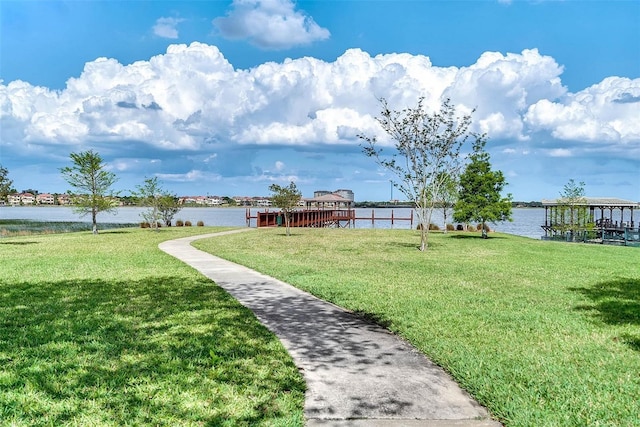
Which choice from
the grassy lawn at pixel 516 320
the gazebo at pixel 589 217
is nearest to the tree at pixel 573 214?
the gazebo at pixel 589 217

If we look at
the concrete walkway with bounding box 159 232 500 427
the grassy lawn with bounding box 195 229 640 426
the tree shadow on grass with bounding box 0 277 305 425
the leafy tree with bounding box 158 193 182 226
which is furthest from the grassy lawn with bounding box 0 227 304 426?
the leafy tree with bounding box 158 193 182 226

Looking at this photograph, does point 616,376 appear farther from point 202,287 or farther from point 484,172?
point 484,172

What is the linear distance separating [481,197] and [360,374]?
92.2 feet

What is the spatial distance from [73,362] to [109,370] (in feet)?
1.94

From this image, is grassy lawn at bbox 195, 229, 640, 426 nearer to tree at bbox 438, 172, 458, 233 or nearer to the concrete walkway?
the concrete walkway

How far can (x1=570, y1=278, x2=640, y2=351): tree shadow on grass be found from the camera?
25.1 ft

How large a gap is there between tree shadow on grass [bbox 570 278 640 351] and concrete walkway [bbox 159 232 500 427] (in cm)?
341

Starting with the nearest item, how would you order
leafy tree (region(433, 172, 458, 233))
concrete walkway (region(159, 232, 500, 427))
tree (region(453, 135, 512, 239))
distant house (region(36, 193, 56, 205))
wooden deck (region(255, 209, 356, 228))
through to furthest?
concrete walkway (region(159, 232, 500, 427)), tree (region(453, 135, 512, 239)), leafy tree (region(433, 172, 458, 233)), wooden deck (region(255, 209, 356, 228)), distant house (region(36, 193, 56, 205))

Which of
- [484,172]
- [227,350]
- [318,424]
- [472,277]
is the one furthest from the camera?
[484,172]

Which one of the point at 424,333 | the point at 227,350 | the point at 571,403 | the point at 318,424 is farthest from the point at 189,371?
the point at 571,403

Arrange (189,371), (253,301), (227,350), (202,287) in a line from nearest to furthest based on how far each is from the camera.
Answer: (189,371), (227,350), (253,301), (202,287)

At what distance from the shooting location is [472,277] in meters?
12.4

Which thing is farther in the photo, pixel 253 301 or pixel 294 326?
pixel 253 301

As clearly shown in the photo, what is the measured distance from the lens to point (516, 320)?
7.53 m
